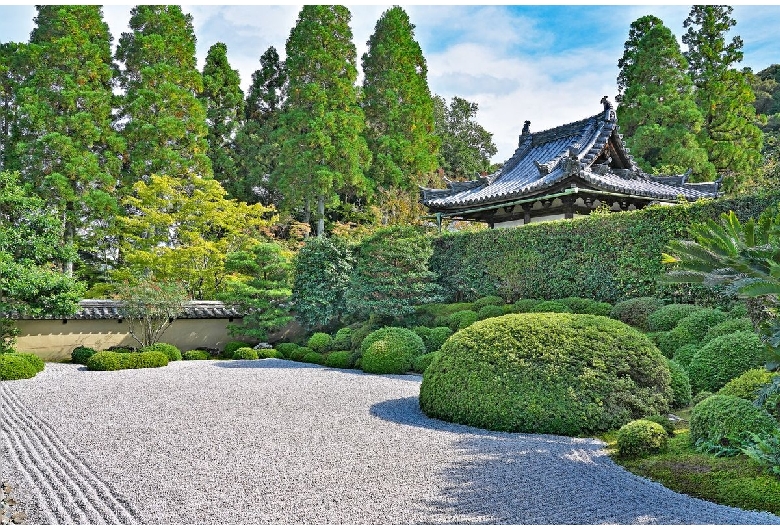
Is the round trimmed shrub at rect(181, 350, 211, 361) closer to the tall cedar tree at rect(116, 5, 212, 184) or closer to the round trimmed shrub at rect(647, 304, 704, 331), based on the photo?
the tall cedar tree at rect(116, 5, 212, 184)

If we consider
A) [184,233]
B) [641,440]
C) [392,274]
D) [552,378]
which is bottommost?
[641,440]

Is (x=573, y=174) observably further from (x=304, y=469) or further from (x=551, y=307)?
(x=304, y=469)

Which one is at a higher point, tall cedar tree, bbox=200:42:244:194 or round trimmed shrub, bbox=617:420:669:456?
tall cedar tree, bbox=200:42:244:194

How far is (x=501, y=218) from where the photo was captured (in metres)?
17.2

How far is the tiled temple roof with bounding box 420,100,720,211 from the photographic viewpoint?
14781mm

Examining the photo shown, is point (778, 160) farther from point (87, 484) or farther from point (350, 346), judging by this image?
point (87, 484)

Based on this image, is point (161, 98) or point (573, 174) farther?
point (161, 98)

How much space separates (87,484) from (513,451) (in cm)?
369

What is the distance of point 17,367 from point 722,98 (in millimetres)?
25920

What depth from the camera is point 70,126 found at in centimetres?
2066

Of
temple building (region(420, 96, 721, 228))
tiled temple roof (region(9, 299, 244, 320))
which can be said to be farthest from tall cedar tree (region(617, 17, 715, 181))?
tiled temple roof (region(9, 299, 244, 320))

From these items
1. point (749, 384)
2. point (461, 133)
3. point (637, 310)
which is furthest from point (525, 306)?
point (461, 133)

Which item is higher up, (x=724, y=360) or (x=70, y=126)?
Result: (x=70, y=126)

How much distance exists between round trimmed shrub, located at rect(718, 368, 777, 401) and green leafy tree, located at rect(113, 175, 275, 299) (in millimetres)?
16134
